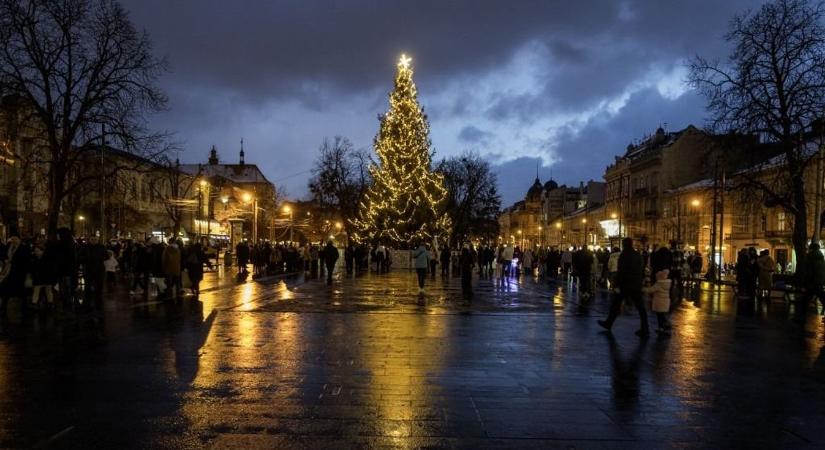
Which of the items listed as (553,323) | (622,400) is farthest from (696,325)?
(622,400)

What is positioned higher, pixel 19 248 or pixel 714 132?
pixel 714 132

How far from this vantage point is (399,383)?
830 centimetres

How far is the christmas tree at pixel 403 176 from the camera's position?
4853 cm

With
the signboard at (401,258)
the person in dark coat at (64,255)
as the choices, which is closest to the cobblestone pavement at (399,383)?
the person in dark coat at (64,255)

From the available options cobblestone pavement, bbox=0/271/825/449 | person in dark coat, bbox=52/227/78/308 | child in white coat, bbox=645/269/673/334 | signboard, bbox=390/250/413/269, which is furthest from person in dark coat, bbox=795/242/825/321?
signboard, bbox=390/250/413/269

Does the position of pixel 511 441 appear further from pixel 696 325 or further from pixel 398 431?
pixel 696 325

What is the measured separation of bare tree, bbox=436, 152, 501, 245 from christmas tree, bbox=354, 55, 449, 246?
26.7 meters

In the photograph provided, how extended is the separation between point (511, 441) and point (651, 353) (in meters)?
5.92

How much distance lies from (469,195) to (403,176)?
1271 inches

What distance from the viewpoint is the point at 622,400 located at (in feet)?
25.3

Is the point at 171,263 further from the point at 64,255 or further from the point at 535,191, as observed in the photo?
the point at 535,191

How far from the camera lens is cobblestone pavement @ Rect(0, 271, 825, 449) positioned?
6.21 metres

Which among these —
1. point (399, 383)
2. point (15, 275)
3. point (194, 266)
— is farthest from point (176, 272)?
point (399, 383)

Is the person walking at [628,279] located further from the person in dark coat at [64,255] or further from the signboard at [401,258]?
the signboard at [401,258]
